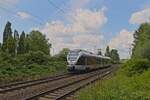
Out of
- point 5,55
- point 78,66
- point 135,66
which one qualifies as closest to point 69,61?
point 78,66

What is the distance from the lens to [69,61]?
4647 centimetres

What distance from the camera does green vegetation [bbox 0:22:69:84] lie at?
3297 centimetres

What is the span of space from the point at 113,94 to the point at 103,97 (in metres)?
0.41

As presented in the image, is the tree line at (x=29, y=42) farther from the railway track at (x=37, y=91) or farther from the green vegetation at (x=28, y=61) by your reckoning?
the railway track at (x=37, y=91)

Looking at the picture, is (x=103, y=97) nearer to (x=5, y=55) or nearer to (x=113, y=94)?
(x=113, y=94)

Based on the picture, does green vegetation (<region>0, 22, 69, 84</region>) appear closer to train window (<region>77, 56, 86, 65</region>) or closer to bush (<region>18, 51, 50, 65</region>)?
bush (<region>18, 51, 50, 65</region>)

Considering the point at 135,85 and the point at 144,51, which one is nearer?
the point at 135,85

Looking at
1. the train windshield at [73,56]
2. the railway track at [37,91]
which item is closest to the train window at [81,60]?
the train windshield at [73,56]

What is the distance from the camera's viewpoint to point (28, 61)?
153 ft

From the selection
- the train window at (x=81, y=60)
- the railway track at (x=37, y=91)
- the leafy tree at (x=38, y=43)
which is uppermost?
the leafy tree at (x=38, y=43)

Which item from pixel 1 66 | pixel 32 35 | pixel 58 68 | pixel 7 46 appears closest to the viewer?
pixel 1 66

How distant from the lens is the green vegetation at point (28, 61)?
3297cm

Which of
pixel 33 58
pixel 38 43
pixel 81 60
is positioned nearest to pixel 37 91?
pixel 81 60

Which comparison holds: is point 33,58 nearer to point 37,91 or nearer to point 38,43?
point 37,91
